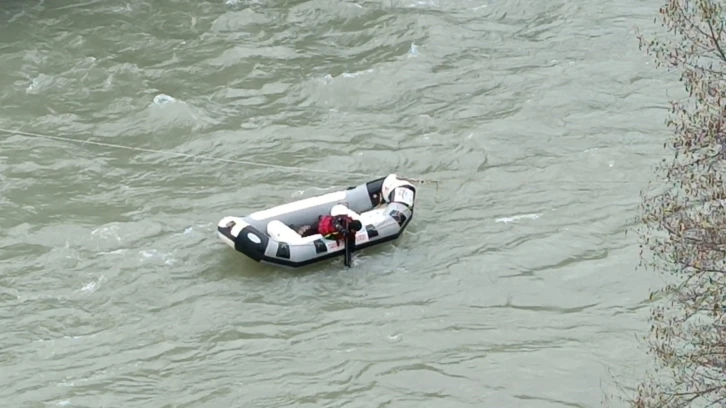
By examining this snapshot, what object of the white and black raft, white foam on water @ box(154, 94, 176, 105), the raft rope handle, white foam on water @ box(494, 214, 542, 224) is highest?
white foam on water @ box(154, 94, 176, 105)

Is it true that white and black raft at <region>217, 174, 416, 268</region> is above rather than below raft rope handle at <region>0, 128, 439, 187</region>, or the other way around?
below

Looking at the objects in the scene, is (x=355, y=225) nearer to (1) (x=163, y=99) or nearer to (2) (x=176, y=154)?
(2) (x=176, y=154)

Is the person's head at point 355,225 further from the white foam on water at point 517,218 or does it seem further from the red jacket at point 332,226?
the white foam on water at point 517,218

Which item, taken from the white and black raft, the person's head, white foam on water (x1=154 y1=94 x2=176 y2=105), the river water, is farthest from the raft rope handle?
the person's head

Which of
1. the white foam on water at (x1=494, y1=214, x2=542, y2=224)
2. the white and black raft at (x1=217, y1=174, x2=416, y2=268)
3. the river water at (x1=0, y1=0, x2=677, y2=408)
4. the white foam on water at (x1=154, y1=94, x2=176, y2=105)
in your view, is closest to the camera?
the river water at (x1=0, y1=0, x2=677, y2=408)

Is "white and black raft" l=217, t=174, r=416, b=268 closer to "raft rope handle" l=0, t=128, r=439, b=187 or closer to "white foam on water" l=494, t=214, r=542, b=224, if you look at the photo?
"raft rope handle" l=0, t=128, r=439, b=187

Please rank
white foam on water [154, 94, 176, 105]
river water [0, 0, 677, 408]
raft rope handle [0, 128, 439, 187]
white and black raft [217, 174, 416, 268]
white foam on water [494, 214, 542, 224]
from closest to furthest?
river water [0, 0, 677, 408]
white and black raft [217, 174, 416, 268]
white foam on water [494, 214, 542, 224]
raft rope handle [0, 128, 439, 187]
white foam on water [154, 94, 176, 105]
